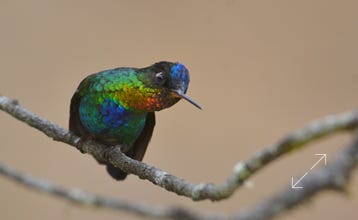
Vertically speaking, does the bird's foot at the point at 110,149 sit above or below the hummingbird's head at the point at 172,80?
below

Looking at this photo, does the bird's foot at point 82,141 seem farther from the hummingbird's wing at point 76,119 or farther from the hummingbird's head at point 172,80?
the hummingbird's head at point 172,80

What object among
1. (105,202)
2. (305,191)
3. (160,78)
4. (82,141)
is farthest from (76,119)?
(305,191)

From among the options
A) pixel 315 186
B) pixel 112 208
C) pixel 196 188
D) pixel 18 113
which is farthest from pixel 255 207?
pixel 18 113

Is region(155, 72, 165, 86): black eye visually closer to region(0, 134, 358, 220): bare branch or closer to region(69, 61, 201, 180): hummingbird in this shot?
region(69, 61, 201, 180): hummingbird

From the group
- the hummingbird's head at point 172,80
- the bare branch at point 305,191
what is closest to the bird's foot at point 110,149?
the hummingbird's head at point 172,80

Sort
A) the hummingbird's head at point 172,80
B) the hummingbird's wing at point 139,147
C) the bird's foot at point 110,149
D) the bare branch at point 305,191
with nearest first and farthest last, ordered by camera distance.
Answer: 1. the bare branch at point 305,191
2. the hummingbird's head at point 172,80
3. the bird's foot at point 110,149
4. the hummingbird's wing at point 139,147

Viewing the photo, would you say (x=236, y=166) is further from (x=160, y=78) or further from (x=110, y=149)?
(x=110, y=149)

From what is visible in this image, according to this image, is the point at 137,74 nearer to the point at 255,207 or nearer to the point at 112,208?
the point at 112,208
